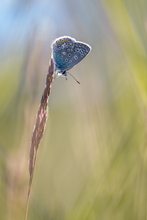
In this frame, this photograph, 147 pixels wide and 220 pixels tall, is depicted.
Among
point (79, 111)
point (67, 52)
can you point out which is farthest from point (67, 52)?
point (79, 111)

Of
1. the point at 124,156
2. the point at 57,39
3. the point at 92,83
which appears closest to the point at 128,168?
the point at 124,156

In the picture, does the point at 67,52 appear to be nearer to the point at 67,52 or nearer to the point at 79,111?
the point at 67,52

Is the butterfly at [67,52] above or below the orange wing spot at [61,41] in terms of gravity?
below

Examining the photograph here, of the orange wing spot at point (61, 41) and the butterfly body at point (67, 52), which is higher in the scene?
the orange wing spot at point (61, 41)

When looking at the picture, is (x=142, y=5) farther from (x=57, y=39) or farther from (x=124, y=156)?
(x=124, y=156)

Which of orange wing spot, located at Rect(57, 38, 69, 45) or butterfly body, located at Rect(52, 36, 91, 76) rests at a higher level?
orange wing spot, located at Rect(57, 38, 69, 45)
